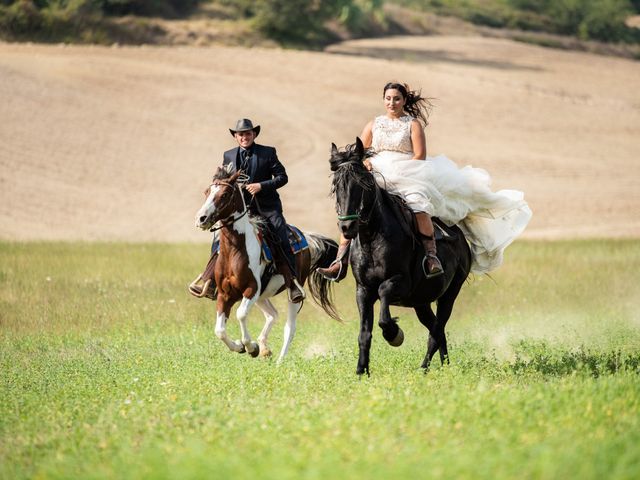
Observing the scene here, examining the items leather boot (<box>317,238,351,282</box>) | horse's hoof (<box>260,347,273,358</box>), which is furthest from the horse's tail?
leather boot (<box>317,238,351,282</box>)

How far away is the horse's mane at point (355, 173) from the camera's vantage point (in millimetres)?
10016

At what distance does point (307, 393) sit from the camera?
30.4ft

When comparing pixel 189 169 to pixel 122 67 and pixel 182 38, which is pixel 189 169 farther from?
pixel 182 38

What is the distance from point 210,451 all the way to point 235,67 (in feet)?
159

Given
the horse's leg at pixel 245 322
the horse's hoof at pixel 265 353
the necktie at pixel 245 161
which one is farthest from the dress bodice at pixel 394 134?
the horse's hoof at pixel 265 353

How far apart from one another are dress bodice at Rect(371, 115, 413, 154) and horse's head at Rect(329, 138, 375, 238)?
95 cm

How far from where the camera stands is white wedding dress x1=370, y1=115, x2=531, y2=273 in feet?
36.7

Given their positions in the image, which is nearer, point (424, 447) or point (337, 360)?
point (424, 447)

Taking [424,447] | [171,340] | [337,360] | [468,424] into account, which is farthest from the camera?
[171,340]

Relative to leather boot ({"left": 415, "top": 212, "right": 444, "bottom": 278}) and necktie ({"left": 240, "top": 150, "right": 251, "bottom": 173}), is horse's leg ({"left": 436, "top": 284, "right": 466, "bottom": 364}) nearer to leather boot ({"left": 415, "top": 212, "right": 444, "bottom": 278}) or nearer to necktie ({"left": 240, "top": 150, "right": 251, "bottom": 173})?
leather boot ({"left": 415, "top": 212, "right": 444, "bottom": 278})

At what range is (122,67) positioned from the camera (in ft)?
167

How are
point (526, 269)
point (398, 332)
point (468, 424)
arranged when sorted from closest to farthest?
point (468, 424), point (398, 332), point (526, 269)

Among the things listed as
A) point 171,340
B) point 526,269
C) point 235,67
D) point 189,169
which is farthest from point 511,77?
point 171,340

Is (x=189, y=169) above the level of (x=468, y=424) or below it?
below
